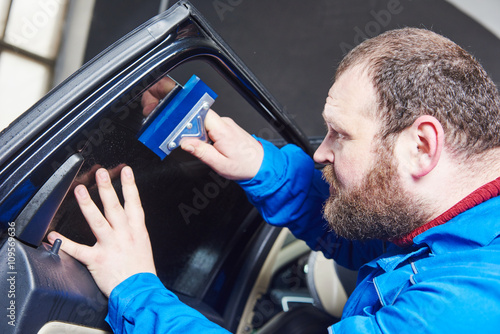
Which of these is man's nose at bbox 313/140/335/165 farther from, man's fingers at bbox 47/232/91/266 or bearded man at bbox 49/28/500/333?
man's fingers at bbox 47/232/91/266

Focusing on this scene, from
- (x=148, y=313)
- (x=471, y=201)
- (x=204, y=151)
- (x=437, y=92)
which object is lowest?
(x=148, y=313)

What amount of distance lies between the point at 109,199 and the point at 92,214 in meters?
0.05

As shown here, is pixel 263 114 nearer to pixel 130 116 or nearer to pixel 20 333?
pixel 130 116

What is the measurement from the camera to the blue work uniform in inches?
29.4

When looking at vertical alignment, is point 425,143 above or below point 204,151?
above

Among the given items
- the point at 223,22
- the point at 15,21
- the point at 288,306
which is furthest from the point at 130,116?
the point at 223,22

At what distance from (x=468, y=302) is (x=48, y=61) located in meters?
2.13

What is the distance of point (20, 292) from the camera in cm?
75

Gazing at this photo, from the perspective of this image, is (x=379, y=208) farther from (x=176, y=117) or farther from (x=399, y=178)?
(x=176, y=117)

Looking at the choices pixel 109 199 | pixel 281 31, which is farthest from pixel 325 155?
pixel 281 31

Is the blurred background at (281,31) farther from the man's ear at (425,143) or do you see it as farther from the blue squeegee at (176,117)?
the man's ear at (425,143)

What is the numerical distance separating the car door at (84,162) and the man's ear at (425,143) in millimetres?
435

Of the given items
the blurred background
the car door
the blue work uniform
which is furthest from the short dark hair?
the blurred background

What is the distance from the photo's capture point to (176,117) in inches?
37.6
